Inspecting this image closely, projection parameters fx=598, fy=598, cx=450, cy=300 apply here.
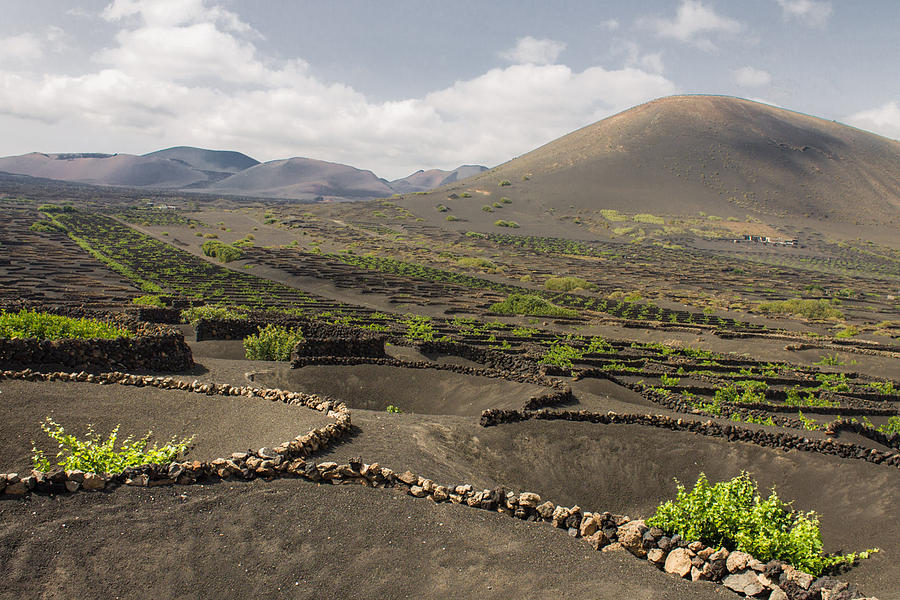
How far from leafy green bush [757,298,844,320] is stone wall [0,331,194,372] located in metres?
50.9

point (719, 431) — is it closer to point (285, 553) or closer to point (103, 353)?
point (285, 553)

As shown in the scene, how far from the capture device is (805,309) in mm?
54281

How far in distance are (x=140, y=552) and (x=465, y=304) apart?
131 feet

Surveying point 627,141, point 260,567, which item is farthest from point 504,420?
point 627,141

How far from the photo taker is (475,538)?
23.1 feet

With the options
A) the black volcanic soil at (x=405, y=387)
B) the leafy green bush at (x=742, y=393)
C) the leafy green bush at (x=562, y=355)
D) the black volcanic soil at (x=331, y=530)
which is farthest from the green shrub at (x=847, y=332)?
the black volcanic soil at (x=331, y=530)

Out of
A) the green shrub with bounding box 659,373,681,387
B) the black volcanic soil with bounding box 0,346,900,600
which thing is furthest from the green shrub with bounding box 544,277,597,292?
the black volcanic soil with bounding box 0,346,900,600

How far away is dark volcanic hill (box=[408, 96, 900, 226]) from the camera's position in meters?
139

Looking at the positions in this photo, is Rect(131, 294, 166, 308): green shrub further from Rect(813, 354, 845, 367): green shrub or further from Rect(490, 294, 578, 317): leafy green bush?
Rect(813, 354, 845, 367): green shrub

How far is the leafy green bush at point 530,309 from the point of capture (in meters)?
43.3

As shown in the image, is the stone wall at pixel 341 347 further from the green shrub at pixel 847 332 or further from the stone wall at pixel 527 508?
the green shrub at pixel 847 332

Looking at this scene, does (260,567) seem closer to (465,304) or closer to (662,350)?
(662,350)

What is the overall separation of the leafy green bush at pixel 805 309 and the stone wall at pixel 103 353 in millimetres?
50928

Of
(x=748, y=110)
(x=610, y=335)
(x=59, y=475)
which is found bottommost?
(x=610, y=335)
